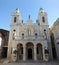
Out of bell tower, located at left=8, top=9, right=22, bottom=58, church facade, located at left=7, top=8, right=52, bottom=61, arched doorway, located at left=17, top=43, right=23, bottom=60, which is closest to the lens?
church facade, located at left=7, top=8, right=52, bottom=61

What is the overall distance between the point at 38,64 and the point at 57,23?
12020mm

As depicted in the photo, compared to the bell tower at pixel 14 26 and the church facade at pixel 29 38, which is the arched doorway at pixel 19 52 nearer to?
the church facade at pixel 29 38

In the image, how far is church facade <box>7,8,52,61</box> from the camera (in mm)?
24562

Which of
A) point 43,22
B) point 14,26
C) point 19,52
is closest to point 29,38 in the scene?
point 19,52

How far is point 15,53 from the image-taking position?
77.7ft

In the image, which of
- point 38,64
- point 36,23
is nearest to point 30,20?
point 36,23

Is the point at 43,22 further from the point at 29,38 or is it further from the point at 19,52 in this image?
the point at 19,52

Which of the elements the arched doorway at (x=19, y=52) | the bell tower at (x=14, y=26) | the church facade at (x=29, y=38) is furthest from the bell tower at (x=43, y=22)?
the arched doorway at (x=19, y=52)

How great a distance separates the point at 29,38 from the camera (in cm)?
2503

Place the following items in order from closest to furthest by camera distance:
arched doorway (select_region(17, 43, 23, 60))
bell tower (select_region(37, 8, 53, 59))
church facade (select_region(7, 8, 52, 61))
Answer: church facade (select_region(7, 8, 52, 61))
arched doorway (select_region(17, 43, 23, 60))
bell tower (select_region(37, 8, 53, 59))

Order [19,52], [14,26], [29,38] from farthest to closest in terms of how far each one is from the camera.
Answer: [14,26]
[19,52]
[29,38]

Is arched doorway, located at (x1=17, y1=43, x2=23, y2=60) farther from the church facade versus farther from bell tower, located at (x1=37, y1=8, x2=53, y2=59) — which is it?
bell tower, located at (x1=37, y1=8, x2=53, y2=59)

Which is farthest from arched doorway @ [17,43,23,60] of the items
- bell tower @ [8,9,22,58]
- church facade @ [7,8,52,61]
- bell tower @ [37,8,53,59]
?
bell tower @ [37,8,53,59]

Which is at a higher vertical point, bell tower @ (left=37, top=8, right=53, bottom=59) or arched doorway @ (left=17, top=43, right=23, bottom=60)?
bell tower @ (left=37, top=8, right=53, bottom=59)
